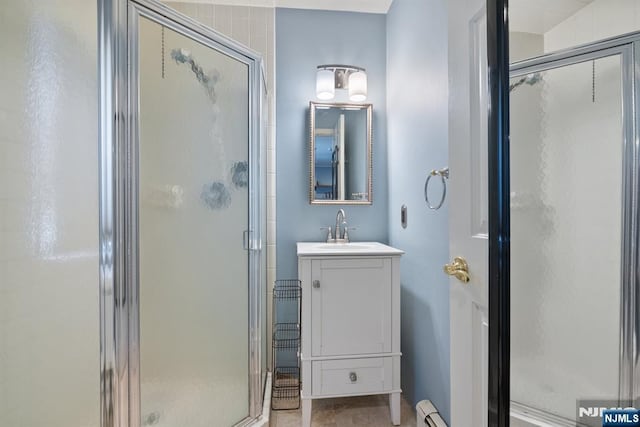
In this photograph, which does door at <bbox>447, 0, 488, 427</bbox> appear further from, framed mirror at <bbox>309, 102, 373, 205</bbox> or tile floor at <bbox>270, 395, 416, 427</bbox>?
framed mirror at <bbox>309, 102, 373, 205</bbox>

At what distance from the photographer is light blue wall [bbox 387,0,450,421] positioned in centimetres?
135

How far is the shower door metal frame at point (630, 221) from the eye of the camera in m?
0.37

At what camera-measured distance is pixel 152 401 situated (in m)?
1.00

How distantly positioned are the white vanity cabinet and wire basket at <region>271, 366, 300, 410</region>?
10.1 inches

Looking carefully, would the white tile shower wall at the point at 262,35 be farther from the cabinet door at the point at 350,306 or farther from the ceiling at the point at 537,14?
the ceiling at the point at 537,14

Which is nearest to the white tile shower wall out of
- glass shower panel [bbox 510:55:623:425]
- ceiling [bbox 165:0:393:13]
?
ceiling [bbox 165:0:393:13]

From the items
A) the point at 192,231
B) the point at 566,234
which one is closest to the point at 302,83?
the point at 192,231

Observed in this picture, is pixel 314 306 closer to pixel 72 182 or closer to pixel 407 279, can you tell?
pixel 407 279

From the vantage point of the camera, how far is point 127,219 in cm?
92

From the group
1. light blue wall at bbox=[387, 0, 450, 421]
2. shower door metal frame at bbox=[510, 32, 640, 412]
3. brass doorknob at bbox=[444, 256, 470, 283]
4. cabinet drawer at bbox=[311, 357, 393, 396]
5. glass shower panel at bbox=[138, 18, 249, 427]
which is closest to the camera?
shower door metal frame at bbox=[510, 32, 640, 412]

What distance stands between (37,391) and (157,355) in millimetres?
365

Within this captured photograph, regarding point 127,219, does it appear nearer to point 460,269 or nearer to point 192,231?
point 192,231

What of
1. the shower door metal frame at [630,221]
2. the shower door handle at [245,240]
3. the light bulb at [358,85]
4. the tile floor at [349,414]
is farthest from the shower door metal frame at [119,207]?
the light bulb at [358,85]

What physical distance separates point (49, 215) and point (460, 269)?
3.43 feet
